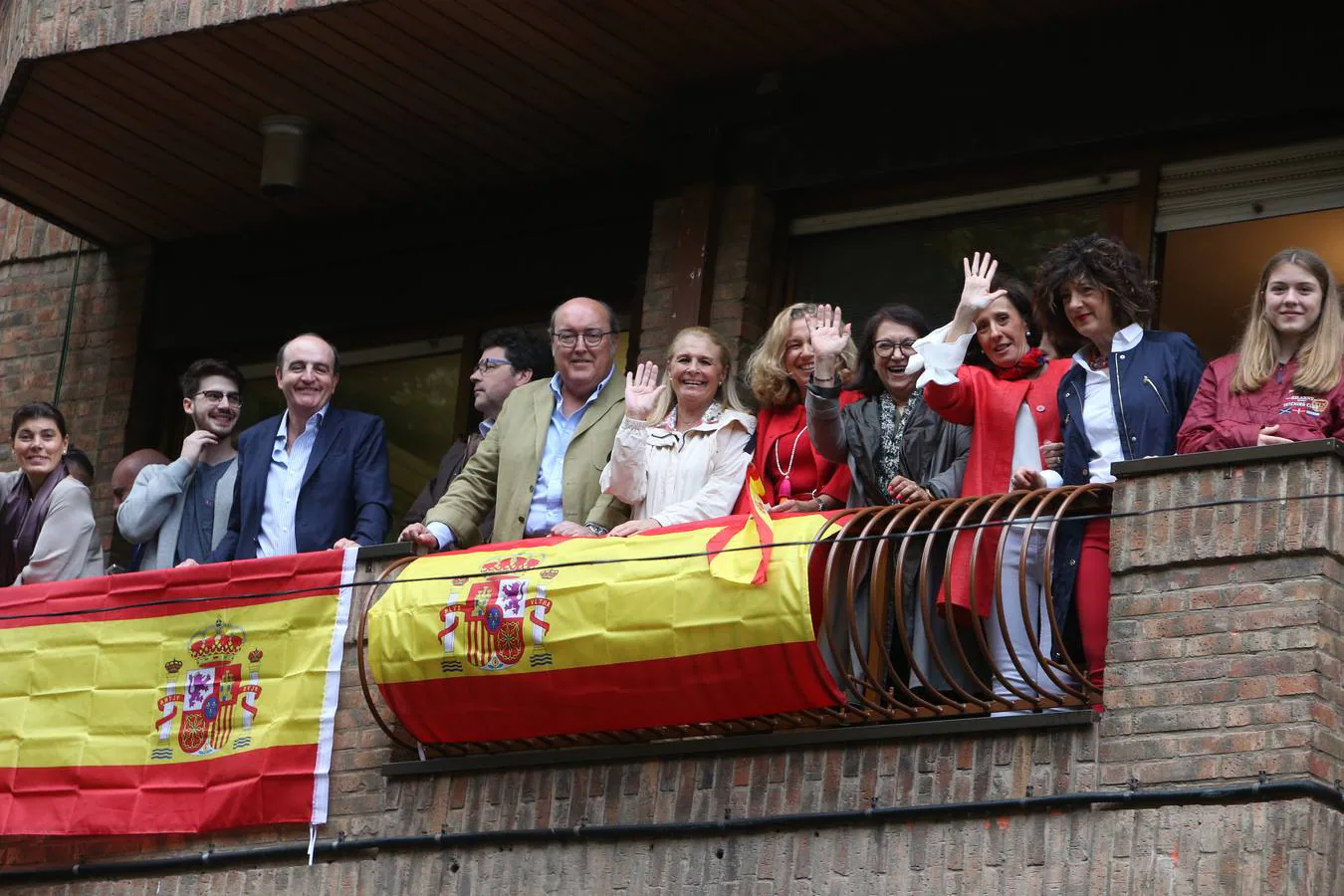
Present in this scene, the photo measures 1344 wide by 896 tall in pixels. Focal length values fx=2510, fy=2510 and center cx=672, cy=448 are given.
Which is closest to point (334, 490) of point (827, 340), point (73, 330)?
point (827, 340)

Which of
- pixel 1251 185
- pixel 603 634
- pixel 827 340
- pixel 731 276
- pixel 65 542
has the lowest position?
pixel 603 634

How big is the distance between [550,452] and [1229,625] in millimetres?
3220

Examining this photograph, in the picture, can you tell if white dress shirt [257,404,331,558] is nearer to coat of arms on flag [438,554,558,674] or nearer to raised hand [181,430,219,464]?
raised hand [181,430,219,464]

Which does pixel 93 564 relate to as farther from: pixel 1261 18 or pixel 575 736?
pixel 1261 18

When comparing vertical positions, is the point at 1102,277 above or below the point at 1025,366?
above

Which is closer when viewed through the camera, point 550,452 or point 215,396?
point 550,452

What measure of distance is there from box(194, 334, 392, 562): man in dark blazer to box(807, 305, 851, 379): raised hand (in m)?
2.25

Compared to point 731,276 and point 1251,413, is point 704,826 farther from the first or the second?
point 731,276

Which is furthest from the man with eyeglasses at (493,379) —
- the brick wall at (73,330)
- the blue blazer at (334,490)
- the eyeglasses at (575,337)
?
the brick wall at (73,330)

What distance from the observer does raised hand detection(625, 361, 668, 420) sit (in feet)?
31.8

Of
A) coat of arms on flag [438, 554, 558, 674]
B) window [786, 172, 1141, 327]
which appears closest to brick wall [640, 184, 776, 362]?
window [786, 172, 1141, 327]

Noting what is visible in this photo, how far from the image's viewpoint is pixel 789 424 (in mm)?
9648

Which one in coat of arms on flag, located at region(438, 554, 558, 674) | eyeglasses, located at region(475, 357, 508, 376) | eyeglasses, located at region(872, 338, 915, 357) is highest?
eyeglasses, located at region(475, 357, 508, 376)

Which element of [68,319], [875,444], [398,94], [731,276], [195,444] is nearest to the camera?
[875,444]
